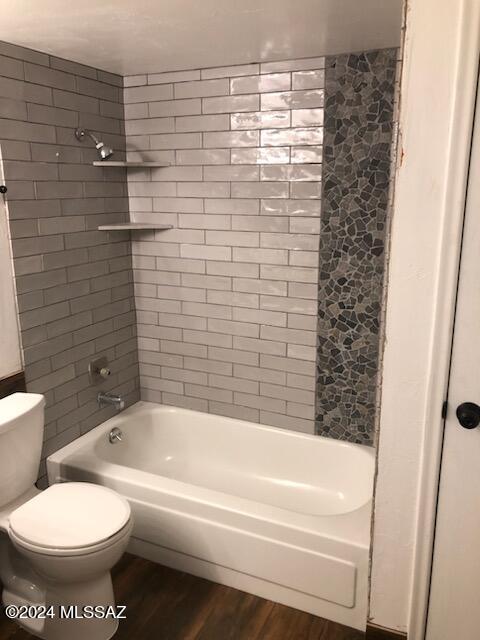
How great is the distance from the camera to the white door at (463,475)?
1442 mm

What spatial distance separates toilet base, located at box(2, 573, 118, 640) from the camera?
1865 millimetres

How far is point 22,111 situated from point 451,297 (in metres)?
1.86

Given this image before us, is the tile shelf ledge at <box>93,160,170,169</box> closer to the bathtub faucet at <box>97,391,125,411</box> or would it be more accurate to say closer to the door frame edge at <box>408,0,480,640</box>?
the bathtub faucet at <box>97,391,125,411</box>

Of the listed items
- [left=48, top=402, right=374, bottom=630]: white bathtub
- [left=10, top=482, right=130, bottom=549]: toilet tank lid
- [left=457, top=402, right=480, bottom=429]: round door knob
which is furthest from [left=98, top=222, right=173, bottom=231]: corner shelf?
[left=457, top=402, right=480, bottom=429]: round door knob

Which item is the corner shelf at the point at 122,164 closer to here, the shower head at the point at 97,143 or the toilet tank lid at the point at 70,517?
the shower head at the point at 97,143

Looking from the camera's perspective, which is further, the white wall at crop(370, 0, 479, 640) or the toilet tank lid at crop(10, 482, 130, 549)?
the toilet tank lid at crop(10, 482, 130, 549)

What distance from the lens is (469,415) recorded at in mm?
1510

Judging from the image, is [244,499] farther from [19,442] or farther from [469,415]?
[469,415]

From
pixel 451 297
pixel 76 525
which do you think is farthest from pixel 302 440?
pixel 451 297

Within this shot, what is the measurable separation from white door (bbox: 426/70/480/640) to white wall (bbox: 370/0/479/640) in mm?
31

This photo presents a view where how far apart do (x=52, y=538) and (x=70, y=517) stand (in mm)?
119

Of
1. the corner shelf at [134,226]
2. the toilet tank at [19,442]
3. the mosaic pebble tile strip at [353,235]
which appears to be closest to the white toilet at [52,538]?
the toilet tank at [19,442]

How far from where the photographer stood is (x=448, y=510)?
5.31 feet

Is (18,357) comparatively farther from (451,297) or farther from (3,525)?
(451,297)
